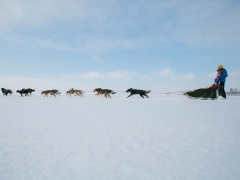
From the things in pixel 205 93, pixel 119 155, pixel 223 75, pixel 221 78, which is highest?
pixel 223 75

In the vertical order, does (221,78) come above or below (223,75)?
below

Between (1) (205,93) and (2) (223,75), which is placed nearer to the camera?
(2) (223,75)

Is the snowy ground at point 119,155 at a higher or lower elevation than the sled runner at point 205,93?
lower

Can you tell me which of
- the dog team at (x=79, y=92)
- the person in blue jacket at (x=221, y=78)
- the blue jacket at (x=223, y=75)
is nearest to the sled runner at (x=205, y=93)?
the person in blue jacket at (x=221, y=78)

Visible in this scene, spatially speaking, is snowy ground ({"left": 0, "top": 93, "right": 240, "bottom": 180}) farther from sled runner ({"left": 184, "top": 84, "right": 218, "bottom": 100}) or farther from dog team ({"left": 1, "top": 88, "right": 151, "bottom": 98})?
dog team ({"left": 1, "top": 88, "right": 151, "bottom": 98})

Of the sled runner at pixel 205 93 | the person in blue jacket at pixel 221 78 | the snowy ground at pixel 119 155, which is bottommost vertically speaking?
the snowy ground at pixel 119 155

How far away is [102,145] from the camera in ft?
5.01

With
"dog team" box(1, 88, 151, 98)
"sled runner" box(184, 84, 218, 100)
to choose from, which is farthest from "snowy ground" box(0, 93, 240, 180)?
"dog team" box(1, 88, 151, 98)

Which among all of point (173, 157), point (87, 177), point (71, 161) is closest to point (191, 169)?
point (173, 157)

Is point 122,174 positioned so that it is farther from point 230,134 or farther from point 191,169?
point 230,134

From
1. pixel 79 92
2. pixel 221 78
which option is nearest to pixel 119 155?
pixel 221 78

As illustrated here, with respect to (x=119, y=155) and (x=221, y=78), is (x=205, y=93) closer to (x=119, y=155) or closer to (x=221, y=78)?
(x=221, y=78)

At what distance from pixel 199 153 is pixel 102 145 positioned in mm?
A: 971

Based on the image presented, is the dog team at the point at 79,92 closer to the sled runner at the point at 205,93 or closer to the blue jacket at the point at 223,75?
the sled runner at the point at 205,93
